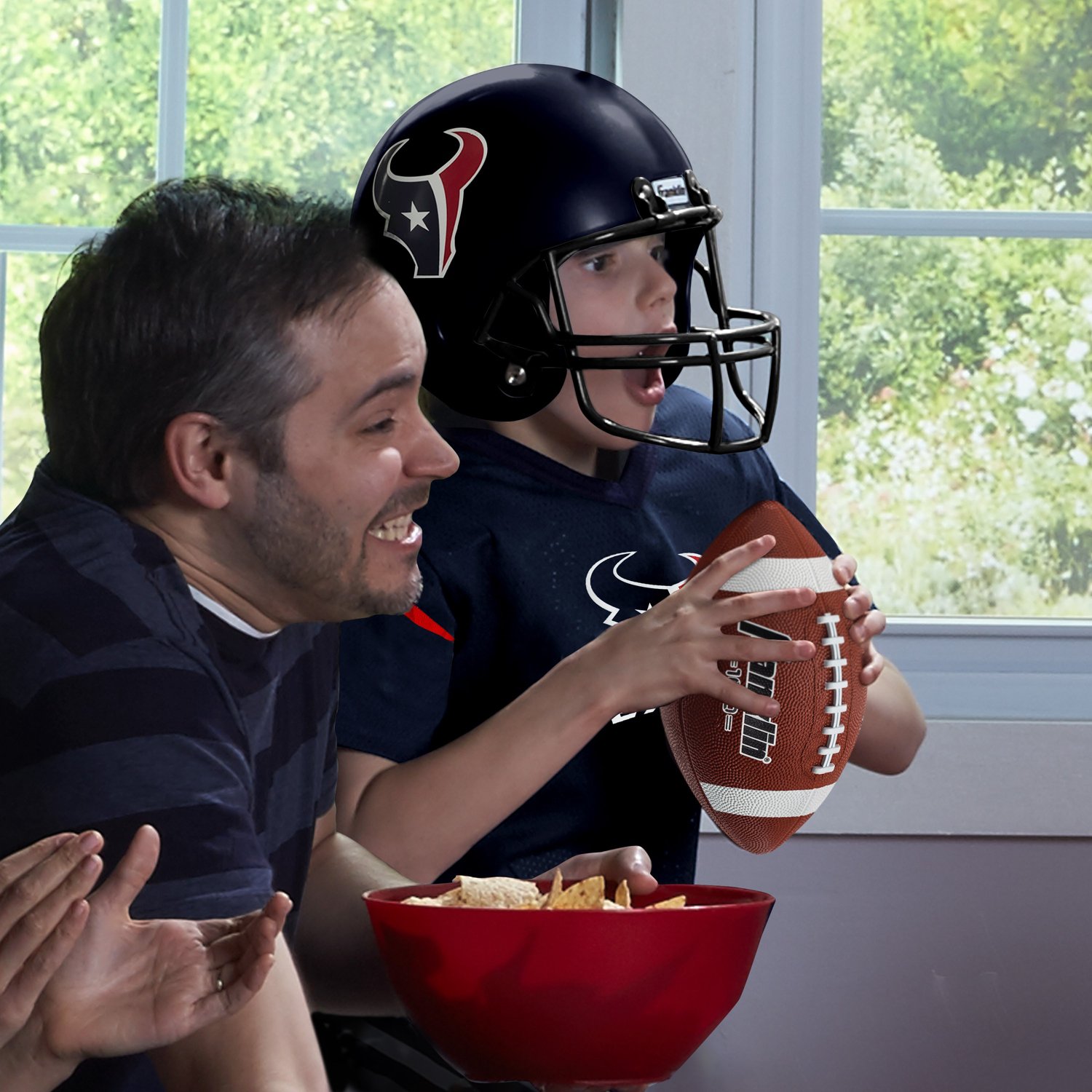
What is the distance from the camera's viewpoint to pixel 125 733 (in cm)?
73

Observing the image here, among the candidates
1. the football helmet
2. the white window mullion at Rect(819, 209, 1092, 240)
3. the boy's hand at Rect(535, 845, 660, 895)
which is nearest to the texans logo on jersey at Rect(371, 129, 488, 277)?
the football helmet

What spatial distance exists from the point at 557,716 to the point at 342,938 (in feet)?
0.65

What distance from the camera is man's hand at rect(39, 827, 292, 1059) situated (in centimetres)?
66

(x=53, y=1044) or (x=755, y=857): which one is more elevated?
(x=53, y=1044)

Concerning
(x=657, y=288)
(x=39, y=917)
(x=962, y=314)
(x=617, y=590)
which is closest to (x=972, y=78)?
(x=962, y=314)

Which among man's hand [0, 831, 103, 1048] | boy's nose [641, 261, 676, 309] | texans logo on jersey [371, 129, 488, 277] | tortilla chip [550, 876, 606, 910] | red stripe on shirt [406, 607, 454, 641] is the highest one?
texans logo on jersey [371, 129, 488, 277]

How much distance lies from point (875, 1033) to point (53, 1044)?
45.6 inches

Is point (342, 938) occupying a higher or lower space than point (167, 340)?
lower

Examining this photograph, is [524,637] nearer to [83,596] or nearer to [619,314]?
[619,314]

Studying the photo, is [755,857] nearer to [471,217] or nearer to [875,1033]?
[875,1033]

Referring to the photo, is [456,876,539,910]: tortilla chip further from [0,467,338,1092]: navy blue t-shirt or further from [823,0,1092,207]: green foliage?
[823,0,1092,207]: green foliage

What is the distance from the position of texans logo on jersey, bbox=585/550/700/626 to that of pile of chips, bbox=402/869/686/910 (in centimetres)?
39

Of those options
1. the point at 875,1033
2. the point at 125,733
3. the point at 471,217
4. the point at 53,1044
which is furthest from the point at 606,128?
the point at 875,1033

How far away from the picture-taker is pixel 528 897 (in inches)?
33.2
